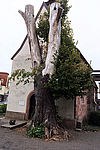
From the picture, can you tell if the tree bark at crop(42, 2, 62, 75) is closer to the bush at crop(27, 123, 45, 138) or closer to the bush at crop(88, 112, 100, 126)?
the bush at crop(27, 123, 45, 138)

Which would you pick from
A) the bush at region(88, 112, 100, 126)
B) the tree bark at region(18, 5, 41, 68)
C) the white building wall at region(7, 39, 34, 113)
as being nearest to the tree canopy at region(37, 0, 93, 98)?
the tree bark at region(18, 5, 41, 68)

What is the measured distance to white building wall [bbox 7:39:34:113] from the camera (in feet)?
40.2

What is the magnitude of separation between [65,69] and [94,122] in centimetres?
838

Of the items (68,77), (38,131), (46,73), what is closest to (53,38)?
(46,73)

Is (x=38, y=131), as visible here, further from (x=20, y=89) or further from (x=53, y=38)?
(x=20, y=89)

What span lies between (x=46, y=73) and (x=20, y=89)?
5649 millimetres

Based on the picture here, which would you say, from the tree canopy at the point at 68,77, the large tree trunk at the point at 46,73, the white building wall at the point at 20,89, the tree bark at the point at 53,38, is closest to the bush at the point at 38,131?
the large tree trunk at the point at 46,73

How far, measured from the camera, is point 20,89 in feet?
41.5

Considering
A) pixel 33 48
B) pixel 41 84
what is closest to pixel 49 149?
pixel 41 84

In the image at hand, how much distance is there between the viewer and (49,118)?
24.0ft

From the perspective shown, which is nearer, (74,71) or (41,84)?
(74,71)

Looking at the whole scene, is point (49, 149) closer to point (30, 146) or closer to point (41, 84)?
point (30, 146)

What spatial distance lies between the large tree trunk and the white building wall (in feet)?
13.0

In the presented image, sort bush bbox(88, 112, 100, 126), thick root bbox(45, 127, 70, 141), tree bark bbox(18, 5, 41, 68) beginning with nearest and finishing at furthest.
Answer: thick root bbox(45, 127, 70, 141) < tree bark bbox(18, 5, 41, 68) < bush bbox(88, 112, 100, 126)
